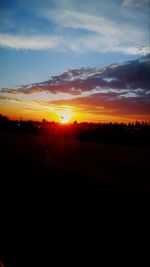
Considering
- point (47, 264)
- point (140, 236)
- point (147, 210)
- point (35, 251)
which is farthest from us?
point (147, 210)

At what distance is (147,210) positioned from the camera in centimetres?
888

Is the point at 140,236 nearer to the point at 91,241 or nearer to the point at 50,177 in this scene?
the point at 91,241

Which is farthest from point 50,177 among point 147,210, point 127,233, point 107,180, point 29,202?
point 127,233

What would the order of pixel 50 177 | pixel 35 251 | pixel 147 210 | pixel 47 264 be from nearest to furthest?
pixel 47 264 → pixel 35 251 → pixel 147 210 → pixel 50 177

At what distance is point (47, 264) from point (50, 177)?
8.06 meters

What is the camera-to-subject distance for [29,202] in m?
9.10

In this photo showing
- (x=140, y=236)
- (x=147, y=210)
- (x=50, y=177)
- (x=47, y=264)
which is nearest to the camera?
(x=47, y=264)

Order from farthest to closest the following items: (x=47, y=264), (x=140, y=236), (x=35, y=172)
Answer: (x=35, y=172), (x=140, y=236), (x=47, y=264)

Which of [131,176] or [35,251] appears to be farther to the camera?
[131,176]

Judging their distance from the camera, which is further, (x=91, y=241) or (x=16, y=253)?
(x=91, y=241)

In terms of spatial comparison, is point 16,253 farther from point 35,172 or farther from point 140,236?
point 35,172

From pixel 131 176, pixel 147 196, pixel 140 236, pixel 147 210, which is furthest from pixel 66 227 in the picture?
pixel 131 176

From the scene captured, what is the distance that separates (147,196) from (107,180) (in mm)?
3201

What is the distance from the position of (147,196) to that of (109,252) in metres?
5.16
